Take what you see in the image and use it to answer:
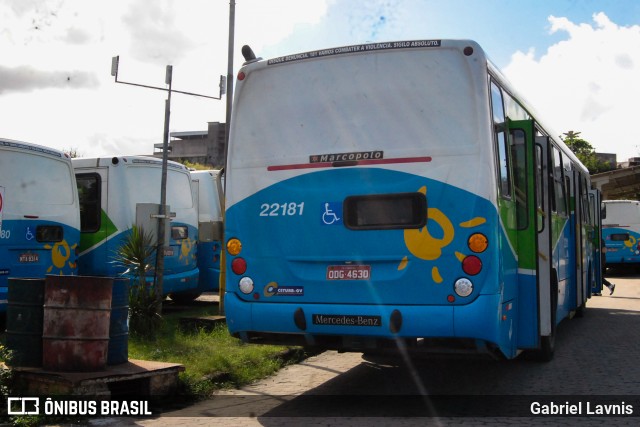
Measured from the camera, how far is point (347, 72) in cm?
719

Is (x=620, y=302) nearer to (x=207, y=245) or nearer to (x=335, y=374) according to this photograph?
(x=207, y=245)

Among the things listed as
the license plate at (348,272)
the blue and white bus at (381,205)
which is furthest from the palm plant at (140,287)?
the license plate at (348,272)

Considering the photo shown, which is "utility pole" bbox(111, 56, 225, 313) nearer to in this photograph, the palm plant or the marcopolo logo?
the palm plant

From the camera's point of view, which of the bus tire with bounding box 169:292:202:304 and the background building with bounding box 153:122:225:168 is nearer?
the bus tire with bounding box 169:292:202:304

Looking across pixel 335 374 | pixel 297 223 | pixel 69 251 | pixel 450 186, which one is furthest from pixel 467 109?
pixel 69 251

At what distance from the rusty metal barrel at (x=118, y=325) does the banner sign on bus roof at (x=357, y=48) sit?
2.73m

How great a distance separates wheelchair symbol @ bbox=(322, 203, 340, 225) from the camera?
22.8 feet

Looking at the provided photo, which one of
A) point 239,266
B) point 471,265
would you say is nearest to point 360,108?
point 471,265

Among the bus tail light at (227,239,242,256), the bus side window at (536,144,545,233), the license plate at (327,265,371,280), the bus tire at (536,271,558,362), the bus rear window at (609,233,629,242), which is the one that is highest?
Result: the bus rear window at (609,233,629,242)

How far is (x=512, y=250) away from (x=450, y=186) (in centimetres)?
118

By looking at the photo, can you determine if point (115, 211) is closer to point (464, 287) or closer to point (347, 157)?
point (347, 157)

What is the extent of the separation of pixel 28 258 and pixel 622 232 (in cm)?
2386

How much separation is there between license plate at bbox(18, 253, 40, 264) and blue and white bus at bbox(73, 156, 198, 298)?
1722 millimetres

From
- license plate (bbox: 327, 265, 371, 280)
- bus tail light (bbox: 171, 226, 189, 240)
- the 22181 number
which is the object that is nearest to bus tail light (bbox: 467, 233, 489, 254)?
license plate (bbox: 327, 265, 371, 280)
